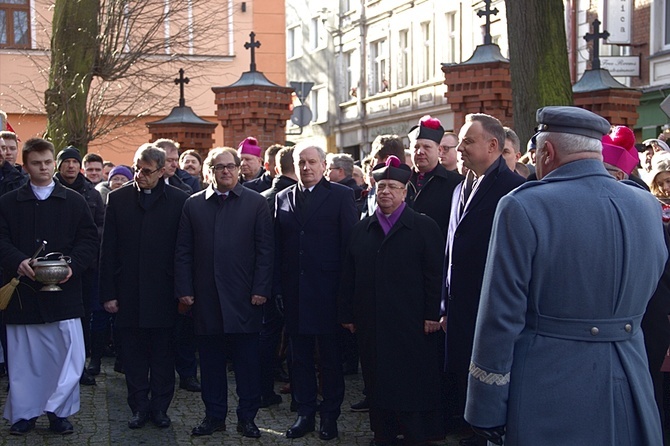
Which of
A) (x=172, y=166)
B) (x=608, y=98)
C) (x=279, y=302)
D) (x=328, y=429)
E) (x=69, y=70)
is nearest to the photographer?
(x=328, y=429)

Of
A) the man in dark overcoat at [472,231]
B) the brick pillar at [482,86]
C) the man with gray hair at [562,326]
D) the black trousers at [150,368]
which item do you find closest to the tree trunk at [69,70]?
the brick pillar at [482,86]

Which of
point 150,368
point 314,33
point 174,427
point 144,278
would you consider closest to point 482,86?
point 144,278

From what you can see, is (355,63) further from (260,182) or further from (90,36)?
(260,182)

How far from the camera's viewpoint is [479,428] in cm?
418

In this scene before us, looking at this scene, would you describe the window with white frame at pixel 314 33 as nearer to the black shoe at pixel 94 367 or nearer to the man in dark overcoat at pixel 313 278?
the black shoe at pixel 94 367

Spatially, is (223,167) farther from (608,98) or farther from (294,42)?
(294,42)

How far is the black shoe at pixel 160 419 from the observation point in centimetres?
795

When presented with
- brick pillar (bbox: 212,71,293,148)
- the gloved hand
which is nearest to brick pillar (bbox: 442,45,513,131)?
brick pillar (bbox: 212,71,293,148)

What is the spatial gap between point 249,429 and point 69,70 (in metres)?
10.6

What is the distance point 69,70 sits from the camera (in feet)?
55.0

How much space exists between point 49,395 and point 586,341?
16.4ft

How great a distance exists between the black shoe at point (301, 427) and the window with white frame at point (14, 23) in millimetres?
23840

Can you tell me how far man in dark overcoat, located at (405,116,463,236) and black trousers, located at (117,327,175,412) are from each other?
7.18 ft

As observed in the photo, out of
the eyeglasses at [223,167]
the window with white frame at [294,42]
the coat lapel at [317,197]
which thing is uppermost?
the window with white frame at [294,42]
